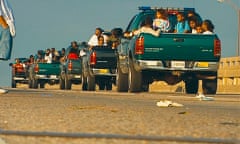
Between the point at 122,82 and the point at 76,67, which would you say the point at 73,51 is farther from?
the point at 122,82

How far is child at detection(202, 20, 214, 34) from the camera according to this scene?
2211 cm

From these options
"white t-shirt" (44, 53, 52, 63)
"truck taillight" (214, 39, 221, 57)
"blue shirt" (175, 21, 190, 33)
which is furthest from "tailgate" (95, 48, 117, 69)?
"white t-shirt" (44, 53, 52, 63)

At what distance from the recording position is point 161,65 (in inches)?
843

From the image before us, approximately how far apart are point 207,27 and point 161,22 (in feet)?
3.73

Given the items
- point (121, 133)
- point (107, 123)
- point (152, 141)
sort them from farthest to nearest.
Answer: point (107, 123) → point (121, 133) → point (152, 141)

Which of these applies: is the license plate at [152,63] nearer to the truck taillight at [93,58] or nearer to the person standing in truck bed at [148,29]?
the person standing in truck bed at [148,29]

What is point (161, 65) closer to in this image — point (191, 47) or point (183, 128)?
point (191, 47)

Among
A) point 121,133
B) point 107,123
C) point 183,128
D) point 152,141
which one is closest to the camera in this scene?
point 152,141

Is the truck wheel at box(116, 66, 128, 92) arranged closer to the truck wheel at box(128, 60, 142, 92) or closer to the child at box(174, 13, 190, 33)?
the truck wheel at box(128, 60, 142, 92)

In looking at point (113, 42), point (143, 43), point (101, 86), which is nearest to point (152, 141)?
point (143, 43)

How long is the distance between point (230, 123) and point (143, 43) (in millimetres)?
10800

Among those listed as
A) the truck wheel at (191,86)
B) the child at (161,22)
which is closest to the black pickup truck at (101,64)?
the truck wheel at (191,86)

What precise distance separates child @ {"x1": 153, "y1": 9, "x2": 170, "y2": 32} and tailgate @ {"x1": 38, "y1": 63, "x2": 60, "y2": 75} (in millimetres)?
16117

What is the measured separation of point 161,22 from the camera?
22078 millimetres
